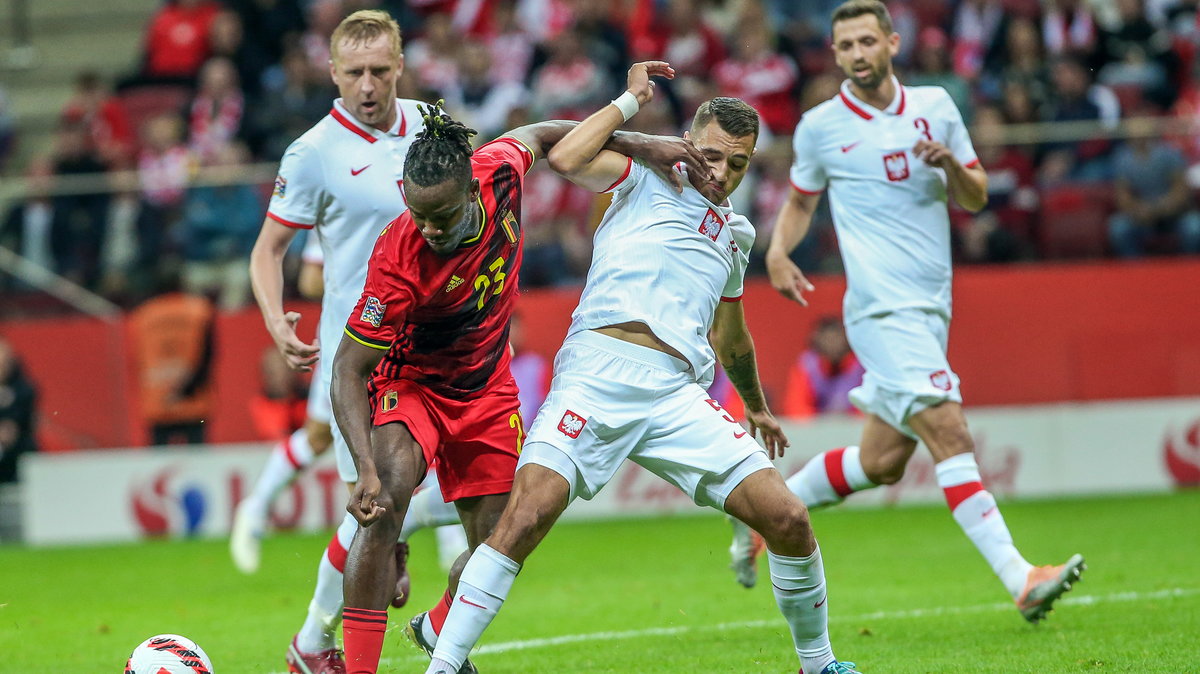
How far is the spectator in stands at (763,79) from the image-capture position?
15688 millimetres

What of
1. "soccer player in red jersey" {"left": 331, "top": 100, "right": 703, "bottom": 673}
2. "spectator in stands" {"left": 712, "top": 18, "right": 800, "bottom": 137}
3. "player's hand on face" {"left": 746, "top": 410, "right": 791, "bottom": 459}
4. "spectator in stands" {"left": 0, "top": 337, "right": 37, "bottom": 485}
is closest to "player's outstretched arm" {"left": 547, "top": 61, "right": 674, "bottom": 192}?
"soccer player in red jersey" {"left": 331, "top": 100, "right": 703, "bottom": 673}

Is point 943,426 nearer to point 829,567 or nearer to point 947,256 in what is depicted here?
point 947,256

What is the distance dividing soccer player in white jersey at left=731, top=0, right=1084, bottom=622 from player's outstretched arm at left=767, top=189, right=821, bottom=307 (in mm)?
10

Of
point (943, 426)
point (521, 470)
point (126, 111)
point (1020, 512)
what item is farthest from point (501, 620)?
point (126, 111)

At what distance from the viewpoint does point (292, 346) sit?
617cm

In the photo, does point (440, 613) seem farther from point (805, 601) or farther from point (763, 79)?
point (763, 79)

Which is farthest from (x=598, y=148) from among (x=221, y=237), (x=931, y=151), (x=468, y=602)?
(x=221, y=237)

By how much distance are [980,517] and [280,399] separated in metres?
8.44

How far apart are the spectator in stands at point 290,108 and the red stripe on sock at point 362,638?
1156 centimetres

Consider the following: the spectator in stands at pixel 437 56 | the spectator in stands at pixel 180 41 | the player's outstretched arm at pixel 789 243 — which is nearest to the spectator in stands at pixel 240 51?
the spectator in stands at pixel 180 41

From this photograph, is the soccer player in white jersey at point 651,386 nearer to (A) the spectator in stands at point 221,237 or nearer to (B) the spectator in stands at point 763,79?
(A) the spectator in stands at point 221,237

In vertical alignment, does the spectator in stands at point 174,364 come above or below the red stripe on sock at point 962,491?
below

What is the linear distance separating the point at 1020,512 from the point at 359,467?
8.81 meters

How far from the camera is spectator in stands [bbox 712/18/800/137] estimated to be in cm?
1569
